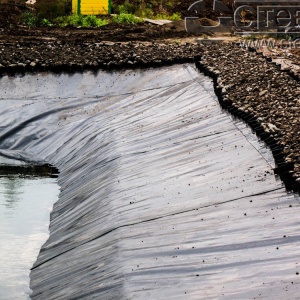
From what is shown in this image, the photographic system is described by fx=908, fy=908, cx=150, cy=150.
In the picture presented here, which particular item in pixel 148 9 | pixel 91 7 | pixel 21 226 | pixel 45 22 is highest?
pixel 91 7

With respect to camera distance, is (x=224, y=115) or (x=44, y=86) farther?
(x=44, y=86)

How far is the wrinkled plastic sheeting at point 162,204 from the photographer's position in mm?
8320

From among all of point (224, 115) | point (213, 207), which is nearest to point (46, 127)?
point (224, 115)

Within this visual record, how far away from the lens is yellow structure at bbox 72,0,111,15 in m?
34.1

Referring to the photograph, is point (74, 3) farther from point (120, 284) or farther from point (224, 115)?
point (120, 284)

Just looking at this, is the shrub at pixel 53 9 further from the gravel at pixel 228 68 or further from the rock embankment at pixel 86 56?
the rock embankment at pixel 86 56

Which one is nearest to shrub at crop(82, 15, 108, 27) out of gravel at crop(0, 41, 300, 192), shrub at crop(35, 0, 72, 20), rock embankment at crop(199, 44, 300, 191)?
shrub at crop(35, 0, 72, 20)

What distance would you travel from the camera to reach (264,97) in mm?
15852

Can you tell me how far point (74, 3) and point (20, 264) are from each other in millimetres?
23308

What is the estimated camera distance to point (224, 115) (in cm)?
1519

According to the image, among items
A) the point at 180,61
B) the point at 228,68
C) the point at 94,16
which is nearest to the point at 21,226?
the point at 228,68

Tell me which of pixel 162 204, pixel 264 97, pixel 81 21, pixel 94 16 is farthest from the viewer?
pixel 94 16

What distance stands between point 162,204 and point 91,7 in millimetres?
24112

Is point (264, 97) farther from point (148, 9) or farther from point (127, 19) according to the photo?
point (148, 9)
